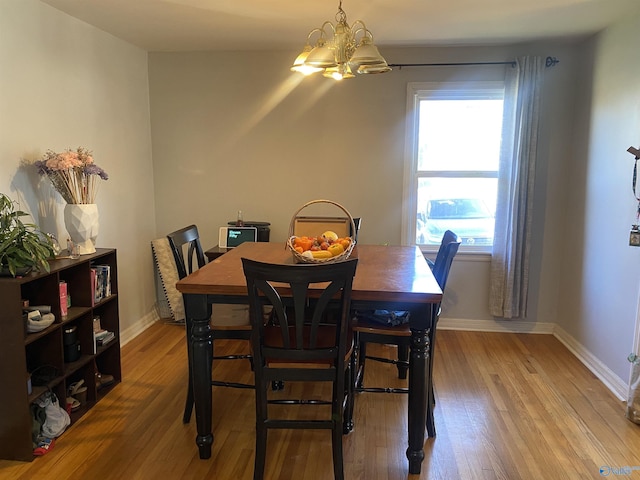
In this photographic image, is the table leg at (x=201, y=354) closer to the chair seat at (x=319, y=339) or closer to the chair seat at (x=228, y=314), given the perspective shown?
the chair seat at (x=319, y=339)

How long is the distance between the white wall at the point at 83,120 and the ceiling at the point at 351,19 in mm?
172

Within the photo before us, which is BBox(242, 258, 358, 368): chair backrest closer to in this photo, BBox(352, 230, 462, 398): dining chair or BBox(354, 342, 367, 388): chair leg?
BBox(352, 230, 462, 398): dining chair

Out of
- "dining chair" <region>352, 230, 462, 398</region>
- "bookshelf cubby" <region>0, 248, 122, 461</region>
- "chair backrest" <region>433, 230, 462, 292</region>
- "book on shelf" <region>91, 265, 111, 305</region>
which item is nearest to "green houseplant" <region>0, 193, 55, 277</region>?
"bookshelf cubby" <region>0, 248, 122, 461</region>

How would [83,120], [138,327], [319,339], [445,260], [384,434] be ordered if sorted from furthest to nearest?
1. [138,327]
2. [83,120]
3. [384,434]
4. [445,260]
5. [319,339]

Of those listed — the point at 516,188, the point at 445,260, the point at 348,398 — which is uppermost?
the point at 516,188

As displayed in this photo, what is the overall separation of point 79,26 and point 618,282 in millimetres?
3738

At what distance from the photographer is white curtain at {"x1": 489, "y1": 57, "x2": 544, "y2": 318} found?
11.8 feet

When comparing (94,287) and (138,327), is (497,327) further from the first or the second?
(94,287)

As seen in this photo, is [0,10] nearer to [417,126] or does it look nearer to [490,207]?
[417,126]

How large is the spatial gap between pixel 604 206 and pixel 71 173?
327 centimetres

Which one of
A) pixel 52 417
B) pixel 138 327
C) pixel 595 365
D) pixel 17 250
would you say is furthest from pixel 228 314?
pixel 595 365

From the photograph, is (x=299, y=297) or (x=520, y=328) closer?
(x=299, y=297)

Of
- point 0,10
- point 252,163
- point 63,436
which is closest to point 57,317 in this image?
point 63,436

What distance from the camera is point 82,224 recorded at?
262 centimetres
